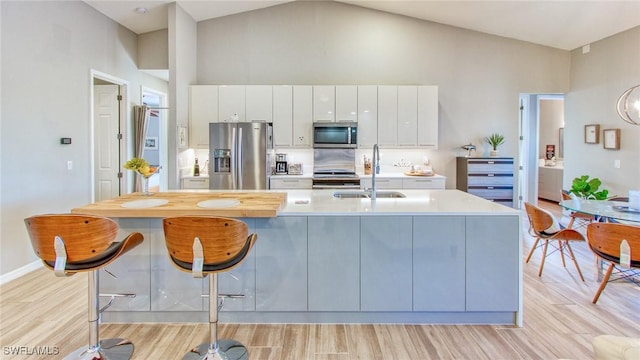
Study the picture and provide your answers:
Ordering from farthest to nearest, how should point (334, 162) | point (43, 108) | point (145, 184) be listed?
point (334, 162) < point (43, 108) < point (145, 184)

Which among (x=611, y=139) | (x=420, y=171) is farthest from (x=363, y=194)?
(x=611, y=139)

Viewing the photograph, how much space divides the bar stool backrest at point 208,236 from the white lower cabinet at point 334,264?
68 centimetres

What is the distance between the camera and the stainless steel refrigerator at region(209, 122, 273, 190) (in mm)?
4766

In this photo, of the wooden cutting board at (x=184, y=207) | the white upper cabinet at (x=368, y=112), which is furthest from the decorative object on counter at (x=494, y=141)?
the wooden cutting board at (x=184, y=207)

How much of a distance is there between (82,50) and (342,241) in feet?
13.6

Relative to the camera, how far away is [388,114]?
5.11 metres

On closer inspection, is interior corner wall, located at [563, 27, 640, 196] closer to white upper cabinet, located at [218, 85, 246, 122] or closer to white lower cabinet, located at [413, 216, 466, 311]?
white lower cabinet, located at [413, 216, 466, 311]

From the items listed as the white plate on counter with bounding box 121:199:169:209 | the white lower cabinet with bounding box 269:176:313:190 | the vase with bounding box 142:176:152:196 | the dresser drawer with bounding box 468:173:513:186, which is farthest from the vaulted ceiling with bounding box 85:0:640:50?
the white plate on counter with bounding box 121:199:169:209

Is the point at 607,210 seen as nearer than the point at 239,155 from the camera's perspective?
Yes

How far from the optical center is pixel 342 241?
2.46m

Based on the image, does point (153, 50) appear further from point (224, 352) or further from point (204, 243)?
point (224, 352)

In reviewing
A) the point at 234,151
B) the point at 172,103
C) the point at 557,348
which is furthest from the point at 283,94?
the point at 557,348

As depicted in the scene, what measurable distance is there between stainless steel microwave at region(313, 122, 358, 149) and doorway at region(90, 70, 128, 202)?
292 centimetres

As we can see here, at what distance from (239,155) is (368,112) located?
1963 millimetres
